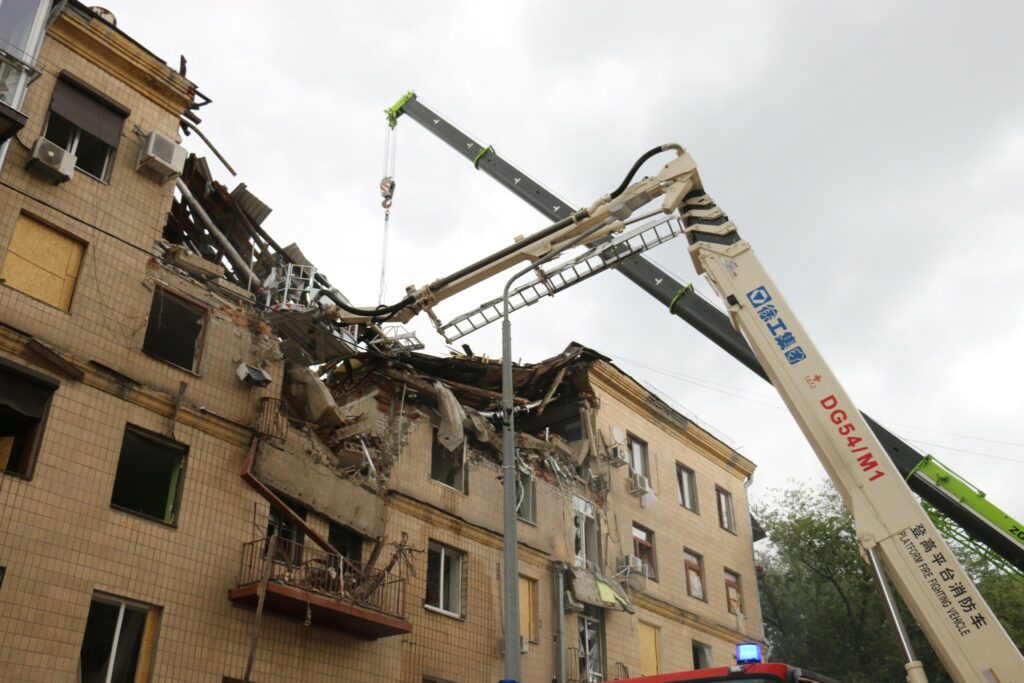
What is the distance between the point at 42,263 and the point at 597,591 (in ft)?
48.0

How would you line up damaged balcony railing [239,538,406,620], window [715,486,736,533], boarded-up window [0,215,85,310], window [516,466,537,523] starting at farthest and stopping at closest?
window [715,486,736,533] → window [516,466,537,523] → damaged balcony railing [239,538,406,620] → boarded-up window [0,215,85,310]

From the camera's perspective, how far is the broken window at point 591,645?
71.2ft

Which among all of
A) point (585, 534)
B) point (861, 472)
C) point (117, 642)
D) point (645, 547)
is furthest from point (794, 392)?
point (645, 547)

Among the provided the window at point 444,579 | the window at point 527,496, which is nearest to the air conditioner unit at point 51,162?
the window at point 444,579

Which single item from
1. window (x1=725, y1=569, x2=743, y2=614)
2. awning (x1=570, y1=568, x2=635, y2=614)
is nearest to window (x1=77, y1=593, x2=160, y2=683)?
awning (x1=570, y1=568, x2=635, y2=614)

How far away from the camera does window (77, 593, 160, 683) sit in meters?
Answer: 12.8

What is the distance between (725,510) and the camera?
1201 inches

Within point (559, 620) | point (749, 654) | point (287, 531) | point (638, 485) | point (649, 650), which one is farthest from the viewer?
point (638, 485)

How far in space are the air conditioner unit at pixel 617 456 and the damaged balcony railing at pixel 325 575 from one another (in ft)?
31.0

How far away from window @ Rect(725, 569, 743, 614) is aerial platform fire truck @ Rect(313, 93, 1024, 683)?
36.1 ft

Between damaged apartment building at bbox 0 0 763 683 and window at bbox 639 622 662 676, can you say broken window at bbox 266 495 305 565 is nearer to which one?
damaged apartment building at bbox 0 0 763 683

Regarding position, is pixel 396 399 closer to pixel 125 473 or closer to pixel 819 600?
pixel 125 473

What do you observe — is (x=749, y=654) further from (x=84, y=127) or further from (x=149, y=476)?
(x=84, y=127)

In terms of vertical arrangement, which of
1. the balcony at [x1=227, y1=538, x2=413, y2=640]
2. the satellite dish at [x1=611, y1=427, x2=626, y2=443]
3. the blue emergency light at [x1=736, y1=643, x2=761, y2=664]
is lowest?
the blue emergency light at [x1=736, y1=643, x2=761, y2=664]
